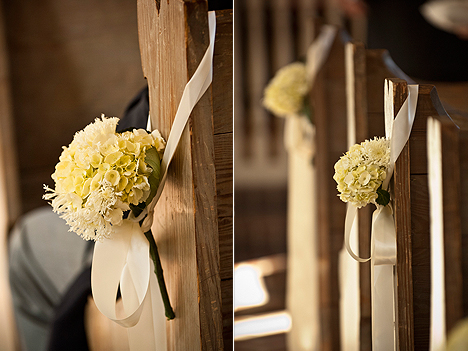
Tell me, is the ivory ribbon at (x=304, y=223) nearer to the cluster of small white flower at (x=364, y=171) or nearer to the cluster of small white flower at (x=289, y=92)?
the cluster of small white flower at (x=289, y=92)

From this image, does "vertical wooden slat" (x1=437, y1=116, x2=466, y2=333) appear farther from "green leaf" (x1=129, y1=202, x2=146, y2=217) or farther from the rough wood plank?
"green leaf" (x1=129, y1=202, x2=146, y2=217)

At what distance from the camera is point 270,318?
127 centimetres

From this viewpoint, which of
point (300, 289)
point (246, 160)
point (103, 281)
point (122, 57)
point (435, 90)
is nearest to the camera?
point (435, 90)

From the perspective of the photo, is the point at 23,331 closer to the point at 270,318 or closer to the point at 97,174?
the point at 270,318

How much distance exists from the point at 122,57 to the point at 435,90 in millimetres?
1237

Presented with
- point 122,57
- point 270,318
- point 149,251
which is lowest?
point 270,318

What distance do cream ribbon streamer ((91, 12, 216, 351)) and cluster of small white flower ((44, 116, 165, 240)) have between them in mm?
33

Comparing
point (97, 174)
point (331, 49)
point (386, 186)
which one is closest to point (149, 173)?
point (97, 174)

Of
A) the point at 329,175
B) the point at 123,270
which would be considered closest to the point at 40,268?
the point at 123,270

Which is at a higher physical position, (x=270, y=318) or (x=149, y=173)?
(x=149, y=173)

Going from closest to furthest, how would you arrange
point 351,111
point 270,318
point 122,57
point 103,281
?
point 103,281, point 351,111, point 270,318, point 122,57

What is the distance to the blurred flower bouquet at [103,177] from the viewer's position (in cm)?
42

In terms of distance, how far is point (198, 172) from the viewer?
43cm

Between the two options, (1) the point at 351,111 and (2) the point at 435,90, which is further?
(1) the point at 351,111
